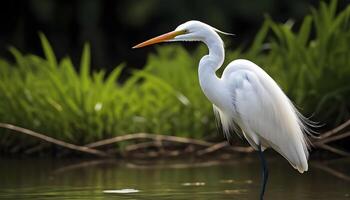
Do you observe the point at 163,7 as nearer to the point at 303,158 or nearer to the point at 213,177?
the point at 213,177

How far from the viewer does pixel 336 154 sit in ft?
30.0

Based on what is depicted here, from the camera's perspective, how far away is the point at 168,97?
9805 millimetres

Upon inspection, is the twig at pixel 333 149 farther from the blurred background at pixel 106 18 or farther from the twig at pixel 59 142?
the blurred background at pixel 106 18

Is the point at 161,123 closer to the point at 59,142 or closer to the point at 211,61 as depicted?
the point at 59,142

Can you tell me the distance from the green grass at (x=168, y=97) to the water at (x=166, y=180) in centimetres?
40

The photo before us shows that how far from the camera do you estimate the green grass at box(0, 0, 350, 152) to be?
9.28 m

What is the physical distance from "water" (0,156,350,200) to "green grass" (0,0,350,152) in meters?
0.40

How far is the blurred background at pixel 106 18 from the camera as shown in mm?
16047

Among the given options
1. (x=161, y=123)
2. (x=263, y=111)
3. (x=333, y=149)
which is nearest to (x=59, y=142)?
(x=161, y=123)

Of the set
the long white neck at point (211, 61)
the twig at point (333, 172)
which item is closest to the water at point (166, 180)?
the twig at point (333, 172)

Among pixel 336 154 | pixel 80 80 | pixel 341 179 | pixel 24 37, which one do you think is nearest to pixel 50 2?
pixel 24 37

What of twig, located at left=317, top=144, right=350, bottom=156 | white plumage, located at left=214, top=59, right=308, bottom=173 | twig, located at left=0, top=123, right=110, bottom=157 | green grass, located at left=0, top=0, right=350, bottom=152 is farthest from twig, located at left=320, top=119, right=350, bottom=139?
twig, located at left=0, top=123, right=110, bottom=157

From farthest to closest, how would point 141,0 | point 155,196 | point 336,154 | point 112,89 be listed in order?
1. point 141,0
2. point 112,89
3. point 336,154
4. point 155,196

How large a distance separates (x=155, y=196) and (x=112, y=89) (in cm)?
321
